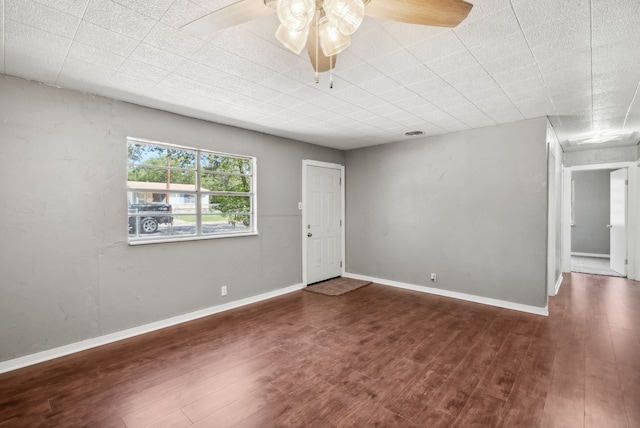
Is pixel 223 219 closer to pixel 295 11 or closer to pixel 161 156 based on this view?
pixel 161 156

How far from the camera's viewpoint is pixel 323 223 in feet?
18.1

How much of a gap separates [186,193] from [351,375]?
9.20 ft

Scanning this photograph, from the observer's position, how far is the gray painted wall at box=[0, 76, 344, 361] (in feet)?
8.43

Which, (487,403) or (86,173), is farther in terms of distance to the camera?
(86,173)

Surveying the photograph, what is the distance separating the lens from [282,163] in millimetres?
4793

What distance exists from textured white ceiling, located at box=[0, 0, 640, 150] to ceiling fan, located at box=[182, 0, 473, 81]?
0.43m

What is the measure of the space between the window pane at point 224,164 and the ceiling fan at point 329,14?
2576 millimetres

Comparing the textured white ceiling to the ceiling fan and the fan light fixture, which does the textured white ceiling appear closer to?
the ceiling fan

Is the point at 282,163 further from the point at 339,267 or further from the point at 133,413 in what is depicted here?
the point at 133,413

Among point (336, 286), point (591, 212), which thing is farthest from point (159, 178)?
point (591, 212)

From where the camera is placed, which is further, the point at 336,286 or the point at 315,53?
the point at 336,286

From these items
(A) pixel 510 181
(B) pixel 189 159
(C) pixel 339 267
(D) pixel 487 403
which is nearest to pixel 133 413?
(D) pixel 487 403

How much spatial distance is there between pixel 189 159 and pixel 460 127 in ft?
12.3

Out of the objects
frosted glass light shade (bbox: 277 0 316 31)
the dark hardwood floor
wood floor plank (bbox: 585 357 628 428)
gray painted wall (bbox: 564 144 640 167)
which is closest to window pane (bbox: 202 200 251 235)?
the dark hardwood floor
